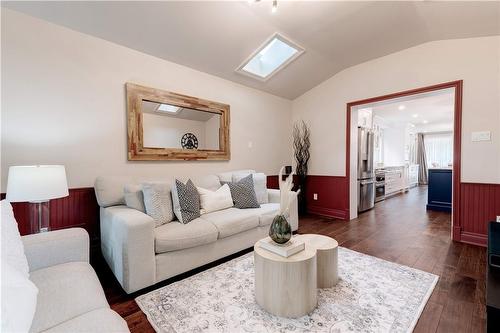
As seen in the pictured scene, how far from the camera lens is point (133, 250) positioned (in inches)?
66.6

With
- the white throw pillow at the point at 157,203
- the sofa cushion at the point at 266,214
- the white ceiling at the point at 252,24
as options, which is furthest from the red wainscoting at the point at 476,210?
the white throw pillow at the point at 157,203

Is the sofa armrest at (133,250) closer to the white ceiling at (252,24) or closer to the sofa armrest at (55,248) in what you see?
the sofa armrest at (55,248)

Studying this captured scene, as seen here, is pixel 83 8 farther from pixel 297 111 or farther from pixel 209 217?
pixel 297 111

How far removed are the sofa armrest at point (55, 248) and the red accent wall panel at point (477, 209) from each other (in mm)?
4076

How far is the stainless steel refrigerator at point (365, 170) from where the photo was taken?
4.30 meters

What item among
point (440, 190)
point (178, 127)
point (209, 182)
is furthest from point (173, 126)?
point (440, 190)

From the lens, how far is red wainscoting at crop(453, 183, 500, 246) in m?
2.67

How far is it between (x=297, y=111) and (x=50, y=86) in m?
3.82

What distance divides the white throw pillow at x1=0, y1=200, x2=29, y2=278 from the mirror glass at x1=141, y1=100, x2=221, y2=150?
166cm

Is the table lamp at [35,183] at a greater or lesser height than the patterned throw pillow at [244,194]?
greater

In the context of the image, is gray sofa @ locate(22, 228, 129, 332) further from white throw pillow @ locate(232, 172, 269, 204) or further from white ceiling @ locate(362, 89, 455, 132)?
white ceiling @ locate(362, 89, 455, 132)

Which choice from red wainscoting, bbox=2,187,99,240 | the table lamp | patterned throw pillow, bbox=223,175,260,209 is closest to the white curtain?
patterned throw pillow, bbox=223,175,260,209

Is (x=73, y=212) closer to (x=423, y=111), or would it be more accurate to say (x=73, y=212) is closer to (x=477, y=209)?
(x=477, y=209)

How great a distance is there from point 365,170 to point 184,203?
379 cm
